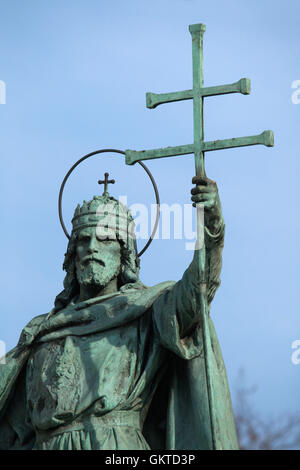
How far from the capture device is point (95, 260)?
16531mm

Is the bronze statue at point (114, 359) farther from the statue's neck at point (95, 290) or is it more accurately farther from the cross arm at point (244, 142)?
the cross arm at point (244, 142)

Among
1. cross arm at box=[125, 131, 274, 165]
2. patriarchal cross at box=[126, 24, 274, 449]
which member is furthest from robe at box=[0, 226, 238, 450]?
cross arm at box=[125, 131, 274, 165]

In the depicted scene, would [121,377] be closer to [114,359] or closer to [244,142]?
[114,359]

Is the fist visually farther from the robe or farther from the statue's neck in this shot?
the statue's neck

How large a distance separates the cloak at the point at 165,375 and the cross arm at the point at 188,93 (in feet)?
4.78

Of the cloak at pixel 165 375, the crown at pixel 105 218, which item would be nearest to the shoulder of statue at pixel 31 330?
the cloak at pixel 165 375

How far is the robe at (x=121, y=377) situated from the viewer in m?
15.6

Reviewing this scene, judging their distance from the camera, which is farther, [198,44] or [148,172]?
[148,172]

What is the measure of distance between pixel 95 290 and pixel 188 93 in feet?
7.23

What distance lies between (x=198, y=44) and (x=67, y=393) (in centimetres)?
304
